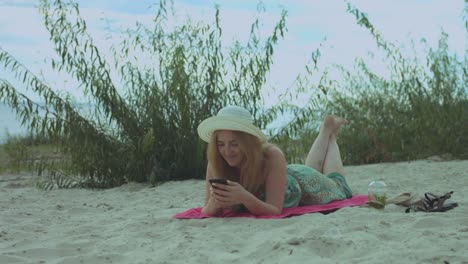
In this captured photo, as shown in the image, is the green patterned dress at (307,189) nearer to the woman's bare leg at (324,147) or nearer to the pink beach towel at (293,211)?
the pink beach towel at (293,211)

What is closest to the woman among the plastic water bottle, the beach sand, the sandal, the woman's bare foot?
the beach sand

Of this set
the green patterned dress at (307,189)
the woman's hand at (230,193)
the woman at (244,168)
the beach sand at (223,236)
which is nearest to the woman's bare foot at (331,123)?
the green patterned dress at (307,189)

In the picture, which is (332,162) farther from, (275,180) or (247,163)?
(247,163)

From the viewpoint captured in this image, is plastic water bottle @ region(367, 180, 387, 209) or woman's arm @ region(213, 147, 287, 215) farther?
plastic water bottle @ region(367, 180, 387, 209)

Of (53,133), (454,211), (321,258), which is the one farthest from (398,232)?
(53,133)

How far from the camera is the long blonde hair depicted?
4.21 meters

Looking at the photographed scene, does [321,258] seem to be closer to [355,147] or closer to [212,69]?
[212,69]

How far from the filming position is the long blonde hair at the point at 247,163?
4.21 metres

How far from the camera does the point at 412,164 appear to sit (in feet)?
27.5

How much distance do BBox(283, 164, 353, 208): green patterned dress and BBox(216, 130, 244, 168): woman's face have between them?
0.58 m

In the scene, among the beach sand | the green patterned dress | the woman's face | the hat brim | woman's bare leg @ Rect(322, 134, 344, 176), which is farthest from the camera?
woman's bare leg @ Rect(322, 134, 344, 176)

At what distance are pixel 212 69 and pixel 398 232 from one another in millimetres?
4434

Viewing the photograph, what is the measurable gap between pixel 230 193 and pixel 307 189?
92cm

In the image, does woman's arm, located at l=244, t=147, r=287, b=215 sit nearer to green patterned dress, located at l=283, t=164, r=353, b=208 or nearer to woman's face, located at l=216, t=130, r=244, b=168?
woman's face, located at l=216, t=130, r=244, b=168
